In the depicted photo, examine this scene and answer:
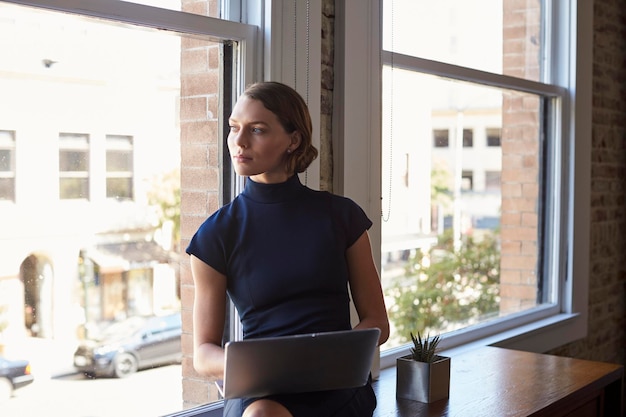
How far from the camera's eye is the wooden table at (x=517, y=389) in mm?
2832

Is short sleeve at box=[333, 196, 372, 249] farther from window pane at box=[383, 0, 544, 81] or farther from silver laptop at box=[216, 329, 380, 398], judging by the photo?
window pane at box=[383, 0, 544, 81]

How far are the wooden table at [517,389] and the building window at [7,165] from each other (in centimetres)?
130

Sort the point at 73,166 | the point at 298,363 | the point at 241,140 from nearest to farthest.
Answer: the point at 298,363 < the point at 241,140 < the point at 73,166

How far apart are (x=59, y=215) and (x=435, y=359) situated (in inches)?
51.6

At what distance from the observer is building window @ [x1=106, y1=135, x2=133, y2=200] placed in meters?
2.55

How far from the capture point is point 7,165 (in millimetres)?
2283

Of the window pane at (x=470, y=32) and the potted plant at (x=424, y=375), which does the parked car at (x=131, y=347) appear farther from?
the window pane at (x=470, y=32)

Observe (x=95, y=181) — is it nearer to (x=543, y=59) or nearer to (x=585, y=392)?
(x=585, y=392)

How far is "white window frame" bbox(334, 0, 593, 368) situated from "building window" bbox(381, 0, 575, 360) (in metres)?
0.03

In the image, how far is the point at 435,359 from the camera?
9.57 ft

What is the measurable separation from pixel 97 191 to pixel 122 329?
1.39 ft

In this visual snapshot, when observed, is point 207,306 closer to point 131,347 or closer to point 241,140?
point 241,140

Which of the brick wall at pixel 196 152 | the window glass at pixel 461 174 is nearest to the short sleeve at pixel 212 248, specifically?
the brick wall at pixel 196 152

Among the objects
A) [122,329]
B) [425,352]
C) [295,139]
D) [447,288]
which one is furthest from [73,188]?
[447,288]
